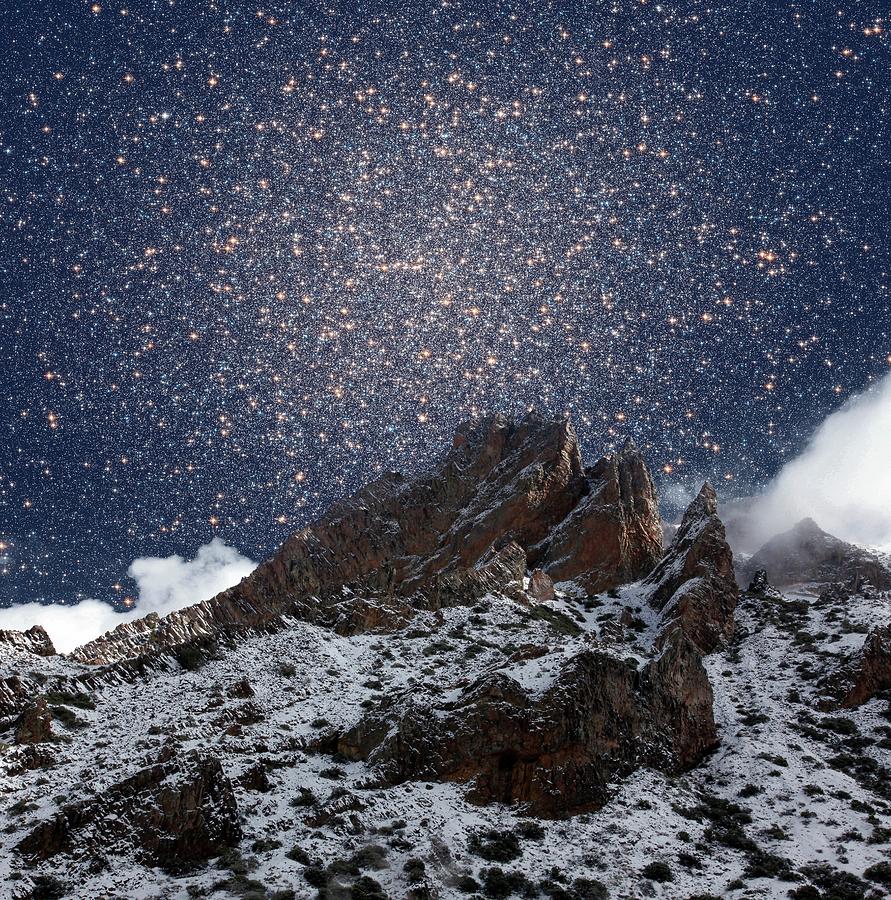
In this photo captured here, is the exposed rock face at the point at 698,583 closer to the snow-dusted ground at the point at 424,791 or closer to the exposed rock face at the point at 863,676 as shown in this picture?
the snow-dusted ground at the point at 424,791

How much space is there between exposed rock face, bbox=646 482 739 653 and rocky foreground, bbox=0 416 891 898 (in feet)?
1.11

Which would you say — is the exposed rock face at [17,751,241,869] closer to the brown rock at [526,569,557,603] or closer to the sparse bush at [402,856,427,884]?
the sparse bush at [402,856,427,884]

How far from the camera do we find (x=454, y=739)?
43031 millimetres

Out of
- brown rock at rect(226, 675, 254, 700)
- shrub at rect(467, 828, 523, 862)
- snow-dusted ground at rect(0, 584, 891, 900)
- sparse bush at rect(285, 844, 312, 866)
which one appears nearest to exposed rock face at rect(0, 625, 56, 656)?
snow-dusted ground at rect(0, 584, 891, 900)

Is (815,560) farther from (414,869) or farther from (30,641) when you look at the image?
(30,641)

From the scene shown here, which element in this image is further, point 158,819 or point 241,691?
point 241,691

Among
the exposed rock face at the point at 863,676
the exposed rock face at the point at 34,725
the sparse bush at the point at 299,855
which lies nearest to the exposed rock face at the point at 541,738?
the sparse bush at the point at 299,855

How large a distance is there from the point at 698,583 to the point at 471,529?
2783cm

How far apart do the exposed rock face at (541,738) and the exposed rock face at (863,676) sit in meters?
14.5

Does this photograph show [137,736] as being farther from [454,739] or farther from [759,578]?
[759,578]

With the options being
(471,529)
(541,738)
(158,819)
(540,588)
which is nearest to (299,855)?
(158,819)

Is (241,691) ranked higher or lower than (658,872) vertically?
higher

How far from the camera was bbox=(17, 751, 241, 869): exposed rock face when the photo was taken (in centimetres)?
3194

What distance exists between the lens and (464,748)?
1678 inches
